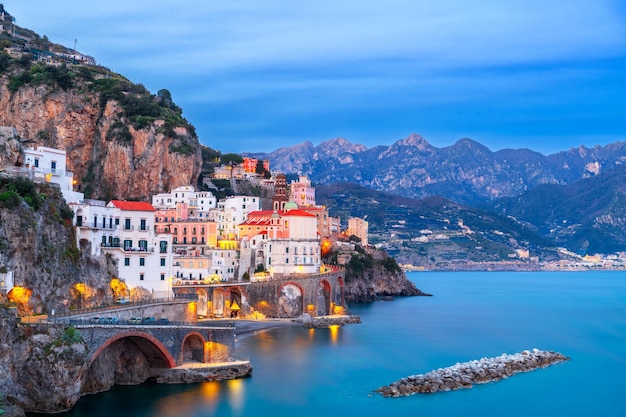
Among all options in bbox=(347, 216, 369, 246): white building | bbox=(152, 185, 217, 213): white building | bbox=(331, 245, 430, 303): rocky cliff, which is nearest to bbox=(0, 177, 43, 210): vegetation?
bbox=(152, 185, 217, 213): white building

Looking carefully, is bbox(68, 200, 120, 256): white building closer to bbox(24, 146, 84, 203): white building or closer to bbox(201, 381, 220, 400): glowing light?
bbox(24, 146, 84, 203): white building

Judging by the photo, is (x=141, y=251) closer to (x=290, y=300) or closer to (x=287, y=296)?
(x=287, y=296)

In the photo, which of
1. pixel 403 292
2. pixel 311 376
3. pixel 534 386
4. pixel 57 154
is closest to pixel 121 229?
pixel 57 154

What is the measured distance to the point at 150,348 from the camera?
45.2 m

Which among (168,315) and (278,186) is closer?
(168,315)

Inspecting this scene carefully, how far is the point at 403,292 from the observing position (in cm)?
12912

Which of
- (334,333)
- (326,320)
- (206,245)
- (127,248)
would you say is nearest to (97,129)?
(206,245)

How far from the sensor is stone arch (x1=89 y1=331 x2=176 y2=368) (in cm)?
4262

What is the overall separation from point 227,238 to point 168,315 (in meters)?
41.7

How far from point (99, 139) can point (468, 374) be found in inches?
2575

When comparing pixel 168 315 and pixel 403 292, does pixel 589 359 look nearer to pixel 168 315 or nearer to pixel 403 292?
pixel 168 315

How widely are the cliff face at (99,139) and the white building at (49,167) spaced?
1548 inches

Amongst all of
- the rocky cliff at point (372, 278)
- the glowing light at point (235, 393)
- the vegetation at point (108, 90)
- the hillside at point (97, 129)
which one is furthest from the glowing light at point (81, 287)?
the rocky cliff at point (372, 278)

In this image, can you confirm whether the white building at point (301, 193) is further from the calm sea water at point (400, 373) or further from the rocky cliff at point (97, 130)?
the calm sea water at point (400, 373)
